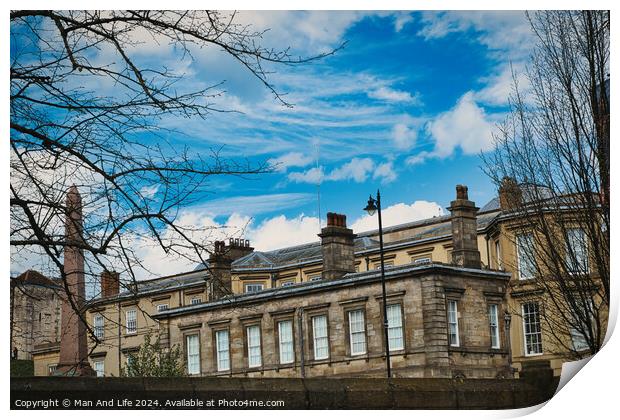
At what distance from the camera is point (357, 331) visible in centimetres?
2483

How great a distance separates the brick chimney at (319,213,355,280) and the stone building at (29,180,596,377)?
0.05 m

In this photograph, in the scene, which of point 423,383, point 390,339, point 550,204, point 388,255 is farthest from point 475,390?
A: point 388,255

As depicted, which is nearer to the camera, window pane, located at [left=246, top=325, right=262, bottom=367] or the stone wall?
the stone wall

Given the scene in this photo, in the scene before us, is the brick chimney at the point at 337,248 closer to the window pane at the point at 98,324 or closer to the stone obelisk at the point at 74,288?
the stone obelisk at the point at 74,288

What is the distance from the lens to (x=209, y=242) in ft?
34.8

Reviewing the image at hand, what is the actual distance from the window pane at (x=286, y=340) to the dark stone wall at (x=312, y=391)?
369 inches

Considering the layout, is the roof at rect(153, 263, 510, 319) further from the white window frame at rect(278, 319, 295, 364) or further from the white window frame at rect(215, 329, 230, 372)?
the white window frame at rect(215, 329, 230, 372)

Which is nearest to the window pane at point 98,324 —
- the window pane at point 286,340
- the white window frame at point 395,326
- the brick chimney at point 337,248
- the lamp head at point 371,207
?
the lamp head at point 371,207

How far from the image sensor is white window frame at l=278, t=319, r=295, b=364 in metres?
24.5

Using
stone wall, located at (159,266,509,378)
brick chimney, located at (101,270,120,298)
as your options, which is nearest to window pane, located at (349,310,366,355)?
stone wall, located at (159,266,509,378)

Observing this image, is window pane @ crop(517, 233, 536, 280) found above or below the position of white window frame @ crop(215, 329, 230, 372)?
above

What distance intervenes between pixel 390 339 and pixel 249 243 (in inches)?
342

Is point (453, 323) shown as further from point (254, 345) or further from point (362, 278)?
point (254, 345)

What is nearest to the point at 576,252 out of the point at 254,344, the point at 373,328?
the point at 373,328
